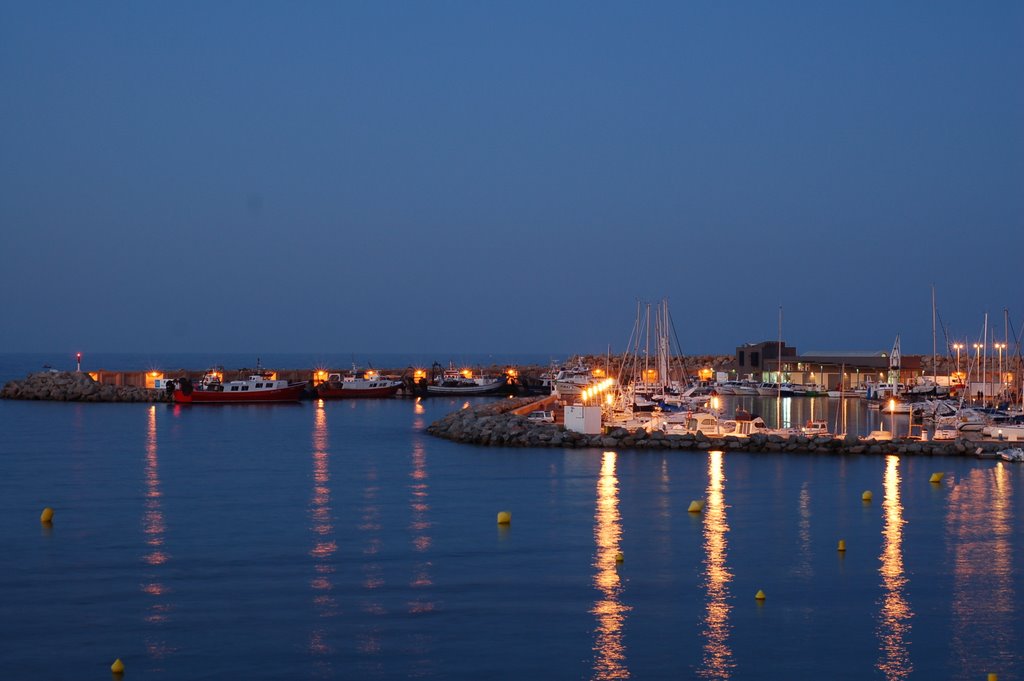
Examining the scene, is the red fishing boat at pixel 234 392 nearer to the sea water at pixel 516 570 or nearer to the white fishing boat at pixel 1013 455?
the sea water at pixel 516 570

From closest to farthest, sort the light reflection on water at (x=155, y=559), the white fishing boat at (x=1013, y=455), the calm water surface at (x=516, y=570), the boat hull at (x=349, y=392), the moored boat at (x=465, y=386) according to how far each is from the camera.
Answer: the calm water surface at (x=516, y=570) → the light reflection on water at (x=155, y=559) → the white fishing boat at (x=1013, y=455) → the boat hull at (x=349, y=392) → the moored boat at (x=465, y=386)

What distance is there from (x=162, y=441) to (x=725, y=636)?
3918cm

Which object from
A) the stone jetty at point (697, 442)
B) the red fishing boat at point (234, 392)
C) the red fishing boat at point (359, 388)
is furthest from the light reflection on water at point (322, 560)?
the red fishing boat at point (359, 388)

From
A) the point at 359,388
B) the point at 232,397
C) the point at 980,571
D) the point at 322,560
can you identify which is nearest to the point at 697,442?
the point at 980,571

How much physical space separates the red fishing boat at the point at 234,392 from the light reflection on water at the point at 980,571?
57.9 m

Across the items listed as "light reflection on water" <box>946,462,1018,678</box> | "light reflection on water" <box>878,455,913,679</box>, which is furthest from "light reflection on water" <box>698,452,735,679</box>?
"light reflection on water" <box>946,462,1018,678</box>

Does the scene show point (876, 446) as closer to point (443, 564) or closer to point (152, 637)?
point (443, 564)

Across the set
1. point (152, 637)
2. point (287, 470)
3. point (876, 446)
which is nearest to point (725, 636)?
point (152, 637)

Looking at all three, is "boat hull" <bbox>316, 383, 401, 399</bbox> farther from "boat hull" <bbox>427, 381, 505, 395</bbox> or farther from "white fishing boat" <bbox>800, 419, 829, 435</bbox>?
"white fishing boat" <bbox>800, 419, 829, 435</bbox>

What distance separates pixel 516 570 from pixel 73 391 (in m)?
75.5

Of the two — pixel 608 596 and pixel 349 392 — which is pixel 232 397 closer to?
pixel 349 392

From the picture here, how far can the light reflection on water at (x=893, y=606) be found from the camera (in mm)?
15766

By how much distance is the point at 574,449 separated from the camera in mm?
44219

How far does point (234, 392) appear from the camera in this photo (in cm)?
8394
